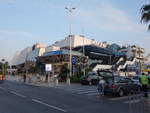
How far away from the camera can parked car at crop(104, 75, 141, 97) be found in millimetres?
20453

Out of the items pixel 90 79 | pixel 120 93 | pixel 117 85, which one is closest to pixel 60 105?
pixel 117 85

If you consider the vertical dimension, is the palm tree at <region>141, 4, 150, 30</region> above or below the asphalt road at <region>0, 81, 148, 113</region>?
above

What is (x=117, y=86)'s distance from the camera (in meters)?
20.6

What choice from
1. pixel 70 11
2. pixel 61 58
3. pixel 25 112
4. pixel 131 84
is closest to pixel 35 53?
pixel 61 58

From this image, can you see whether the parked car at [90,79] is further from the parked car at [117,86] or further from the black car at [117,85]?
the parked car at [117,86]

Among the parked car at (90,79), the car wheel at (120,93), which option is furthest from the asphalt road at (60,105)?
the parked car at (90,79)

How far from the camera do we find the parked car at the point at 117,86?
20.5 meters

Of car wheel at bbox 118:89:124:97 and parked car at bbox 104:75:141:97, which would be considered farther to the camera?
car wheel at bbox 118:89:124:97

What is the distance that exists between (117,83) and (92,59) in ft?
197

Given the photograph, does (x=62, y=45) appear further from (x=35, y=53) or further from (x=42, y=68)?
(x=42, y=68)

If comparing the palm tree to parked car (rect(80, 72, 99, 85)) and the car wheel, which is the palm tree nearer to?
the car wheel

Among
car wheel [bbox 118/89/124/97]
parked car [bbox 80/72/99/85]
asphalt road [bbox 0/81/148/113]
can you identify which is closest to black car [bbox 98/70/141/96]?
car wheel [bbox 118/89/124/97]

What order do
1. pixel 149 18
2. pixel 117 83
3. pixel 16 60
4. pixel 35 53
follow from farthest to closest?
pixel 16 60
pixel 35 53
pixel 117 83
pixel 149 18

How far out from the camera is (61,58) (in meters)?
69.8
